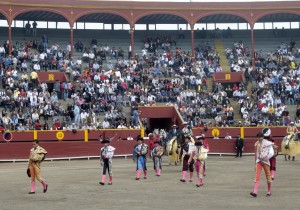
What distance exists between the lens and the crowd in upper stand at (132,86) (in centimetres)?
3005

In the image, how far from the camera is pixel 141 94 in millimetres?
33969

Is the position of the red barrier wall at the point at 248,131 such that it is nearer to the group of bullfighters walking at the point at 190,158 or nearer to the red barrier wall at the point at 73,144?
the red barrier wall at the point at 73,144

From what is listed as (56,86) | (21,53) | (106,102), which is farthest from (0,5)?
(106,102)

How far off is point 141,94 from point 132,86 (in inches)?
48.9

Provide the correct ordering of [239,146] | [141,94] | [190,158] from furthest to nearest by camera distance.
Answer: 1. [141,94]
2. [239,146]
3. [190,158]

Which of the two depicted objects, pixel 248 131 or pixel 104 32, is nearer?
pixel 248 131

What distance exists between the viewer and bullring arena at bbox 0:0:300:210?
15008 mm

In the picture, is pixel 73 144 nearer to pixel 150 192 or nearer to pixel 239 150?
pixel 239 150

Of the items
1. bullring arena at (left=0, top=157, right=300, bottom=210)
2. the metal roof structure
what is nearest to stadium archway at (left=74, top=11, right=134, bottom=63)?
the metal roof structure

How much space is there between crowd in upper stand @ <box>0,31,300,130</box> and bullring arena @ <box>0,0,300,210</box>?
0.08 meters

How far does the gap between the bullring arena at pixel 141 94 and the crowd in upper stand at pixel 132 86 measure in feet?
0.27

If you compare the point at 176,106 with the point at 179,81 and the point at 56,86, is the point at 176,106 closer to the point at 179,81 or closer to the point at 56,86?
the point at 179,81

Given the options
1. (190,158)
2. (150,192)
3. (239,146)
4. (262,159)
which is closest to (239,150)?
(239,146)

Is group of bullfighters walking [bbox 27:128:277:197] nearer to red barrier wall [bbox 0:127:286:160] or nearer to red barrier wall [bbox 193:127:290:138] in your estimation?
red barrier wall [bbox 0:127:286:160]
